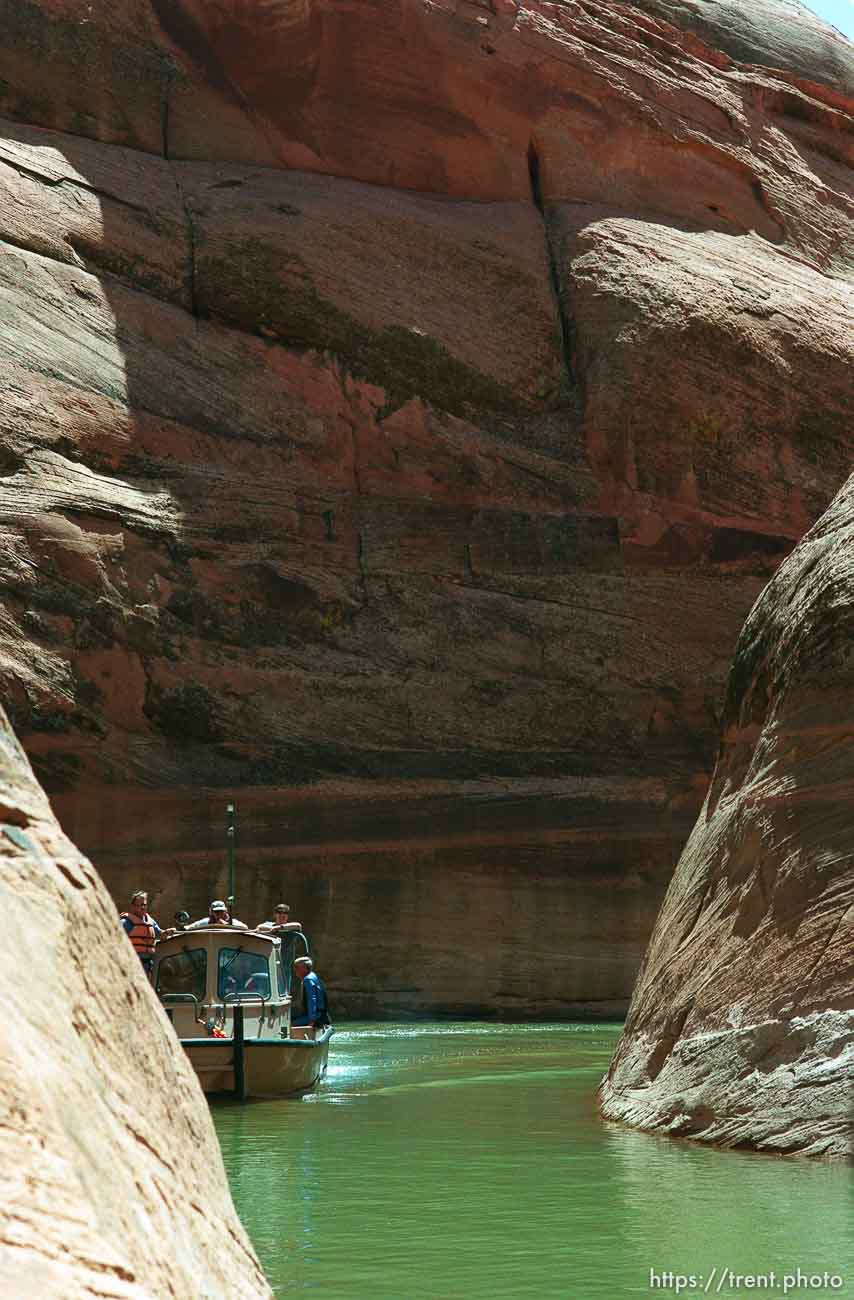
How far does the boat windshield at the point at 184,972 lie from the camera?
16.7 m

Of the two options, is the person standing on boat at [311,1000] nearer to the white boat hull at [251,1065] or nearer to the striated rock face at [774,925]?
the white boat hull at [251,1065]

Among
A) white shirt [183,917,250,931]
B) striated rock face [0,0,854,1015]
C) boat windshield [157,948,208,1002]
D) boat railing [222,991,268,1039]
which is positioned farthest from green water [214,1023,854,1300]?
striated rock face [0,0,854,1015]

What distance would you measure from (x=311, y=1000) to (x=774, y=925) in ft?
26.5

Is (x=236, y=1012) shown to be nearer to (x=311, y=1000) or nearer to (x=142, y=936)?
(x=142, y=936)

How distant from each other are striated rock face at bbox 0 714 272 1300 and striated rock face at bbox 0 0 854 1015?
22.9m

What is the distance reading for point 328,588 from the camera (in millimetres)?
30500

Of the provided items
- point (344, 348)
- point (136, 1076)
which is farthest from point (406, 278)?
point (136, 1076)

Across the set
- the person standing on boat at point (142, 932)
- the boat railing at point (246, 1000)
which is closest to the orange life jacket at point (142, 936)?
the person standing on boat at point (142, 932)

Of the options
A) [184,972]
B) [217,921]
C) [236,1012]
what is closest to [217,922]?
[217,921]

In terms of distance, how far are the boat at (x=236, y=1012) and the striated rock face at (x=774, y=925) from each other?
402 cm

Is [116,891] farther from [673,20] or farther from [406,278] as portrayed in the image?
[673,20]

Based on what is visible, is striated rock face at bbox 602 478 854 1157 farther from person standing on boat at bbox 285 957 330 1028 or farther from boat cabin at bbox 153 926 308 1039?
person standing on boat at bbox 285 957 330 1028

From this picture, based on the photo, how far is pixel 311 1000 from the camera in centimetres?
1781

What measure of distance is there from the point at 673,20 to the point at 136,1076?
134 feet
